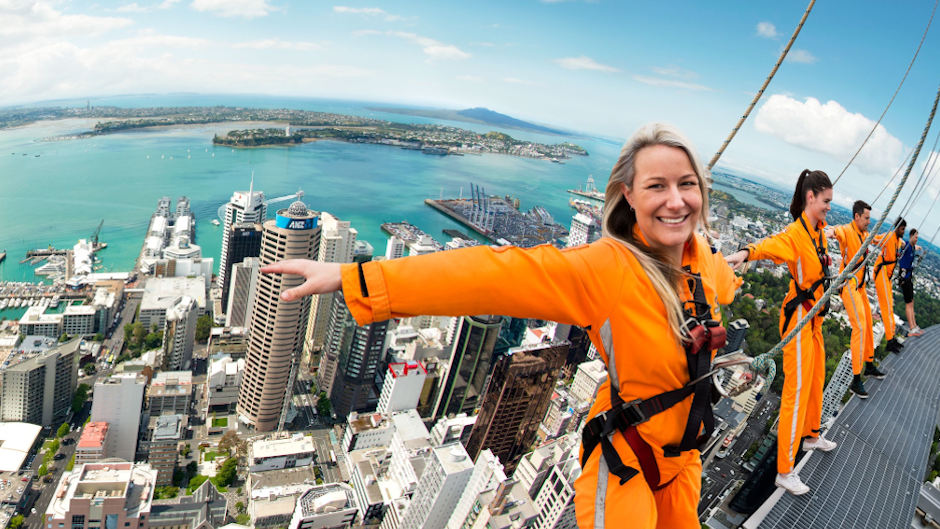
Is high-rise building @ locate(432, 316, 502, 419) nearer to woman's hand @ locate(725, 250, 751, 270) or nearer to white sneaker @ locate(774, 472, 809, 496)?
white sneaker @ locate(774, 472, 809, 496)

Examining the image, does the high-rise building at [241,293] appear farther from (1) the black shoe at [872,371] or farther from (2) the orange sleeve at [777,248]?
(2) the orange sleeve at [777,248]

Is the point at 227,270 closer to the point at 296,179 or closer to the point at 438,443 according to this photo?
the point at 438,443

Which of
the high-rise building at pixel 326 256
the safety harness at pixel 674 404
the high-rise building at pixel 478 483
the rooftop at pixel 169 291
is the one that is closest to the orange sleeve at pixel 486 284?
the safety harness at pixel 674 404

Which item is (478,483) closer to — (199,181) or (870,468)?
(870,468)

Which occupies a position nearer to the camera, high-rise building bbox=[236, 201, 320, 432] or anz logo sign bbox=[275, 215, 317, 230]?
anz logo sign bbox=[275, 215, 317, 230]

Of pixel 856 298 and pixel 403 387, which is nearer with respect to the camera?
pixel 856 298

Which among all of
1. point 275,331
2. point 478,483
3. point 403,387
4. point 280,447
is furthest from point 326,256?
point 478,483

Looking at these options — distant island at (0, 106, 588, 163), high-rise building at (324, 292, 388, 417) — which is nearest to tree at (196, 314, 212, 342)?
high-rise building at (324, 292, 388, 417)
